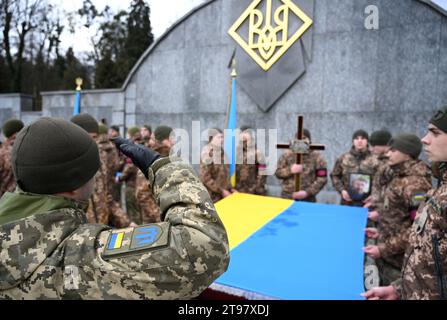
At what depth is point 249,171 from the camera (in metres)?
5.04

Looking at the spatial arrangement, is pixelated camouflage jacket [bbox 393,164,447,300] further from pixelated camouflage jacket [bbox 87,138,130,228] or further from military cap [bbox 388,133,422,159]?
pixelated camouflage jacket [bbox 87,138,130,228]

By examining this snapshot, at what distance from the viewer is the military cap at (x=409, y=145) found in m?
2.76

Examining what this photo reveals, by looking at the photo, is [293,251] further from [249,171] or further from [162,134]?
[249,171]

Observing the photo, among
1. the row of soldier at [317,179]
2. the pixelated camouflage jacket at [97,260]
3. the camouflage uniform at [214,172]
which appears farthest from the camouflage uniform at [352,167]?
the pixelated camouflage jacket at [97,260]

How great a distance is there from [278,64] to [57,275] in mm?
7321

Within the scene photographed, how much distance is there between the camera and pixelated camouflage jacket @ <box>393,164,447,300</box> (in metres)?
1.59

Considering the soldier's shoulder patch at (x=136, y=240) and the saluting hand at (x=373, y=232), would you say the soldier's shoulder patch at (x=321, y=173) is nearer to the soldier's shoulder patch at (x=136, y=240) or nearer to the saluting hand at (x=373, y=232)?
the saluting hand at (x=373, y=232)

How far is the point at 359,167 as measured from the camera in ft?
15.7

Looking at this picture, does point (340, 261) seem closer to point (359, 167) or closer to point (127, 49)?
point (359, 167)

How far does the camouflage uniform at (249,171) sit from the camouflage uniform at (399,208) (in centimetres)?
235

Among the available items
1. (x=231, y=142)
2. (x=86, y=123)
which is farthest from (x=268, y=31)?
(x=86, y=123)

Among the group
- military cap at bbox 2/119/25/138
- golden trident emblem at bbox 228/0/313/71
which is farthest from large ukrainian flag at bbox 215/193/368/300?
golden trident emblem at bbox 228/0/313/71
